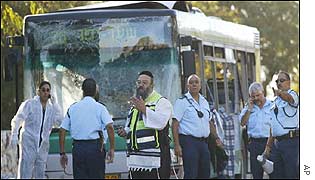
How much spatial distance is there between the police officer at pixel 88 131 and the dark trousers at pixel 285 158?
2.27 metres

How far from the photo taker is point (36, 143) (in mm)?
14078

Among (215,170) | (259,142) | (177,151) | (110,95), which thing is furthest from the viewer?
(215,170)

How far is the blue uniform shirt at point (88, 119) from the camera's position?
11734 mm

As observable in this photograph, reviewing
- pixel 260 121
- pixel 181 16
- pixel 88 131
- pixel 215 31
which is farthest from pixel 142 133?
pixel 215 31

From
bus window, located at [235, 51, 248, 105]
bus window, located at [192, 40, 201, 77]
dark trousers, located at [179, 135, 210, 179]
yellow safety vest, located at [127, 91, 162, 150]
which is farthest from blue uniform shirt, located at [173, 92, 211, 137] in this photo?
bus window, located at [235, 51, 248, 105]

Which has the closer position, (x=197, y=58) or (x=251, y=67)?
(x=197, y=58)

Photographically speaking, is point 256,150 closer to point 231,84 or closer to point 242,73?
point 231,84

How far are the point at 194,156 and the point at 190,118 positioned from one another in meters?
0.53

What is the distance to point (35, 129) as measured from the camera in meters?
14.1

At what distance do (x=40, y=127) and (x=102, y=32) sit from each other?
5.64 ft

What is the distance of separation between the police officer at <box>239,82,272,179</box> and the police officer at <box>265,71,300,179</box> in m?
0.30
